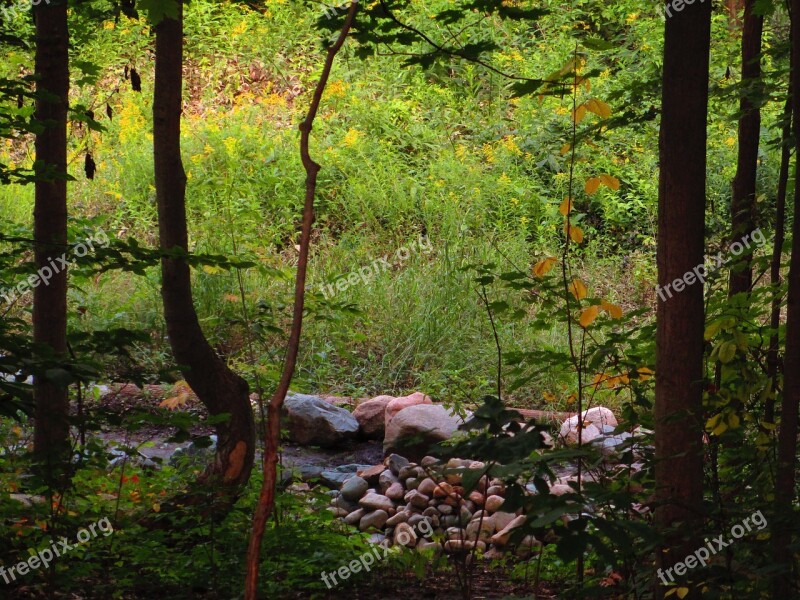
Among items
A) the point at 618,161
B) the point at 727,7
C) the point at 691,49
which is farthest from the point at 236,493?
the point at 727,7

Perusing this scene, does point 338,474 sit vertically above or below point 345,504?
above

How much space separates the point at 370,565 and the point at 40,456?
1553mm

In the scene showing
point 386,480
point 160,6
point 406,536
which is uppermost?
point 160,6

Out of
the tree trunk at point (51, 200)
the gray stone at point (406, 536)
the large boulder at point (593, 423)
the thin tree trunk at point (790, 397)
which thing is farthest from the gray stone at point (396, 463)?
the thin tree trunk at point (790, 397)

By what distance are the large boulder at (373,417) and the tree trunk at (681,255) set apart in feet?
14.0

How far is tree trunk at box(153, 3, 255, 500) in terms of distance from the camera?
3777mm

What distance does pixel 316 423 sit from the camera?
6.33m

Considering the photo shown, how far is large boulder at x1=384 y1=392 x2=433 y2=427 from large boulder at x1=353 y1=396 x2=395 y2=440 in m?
0.12

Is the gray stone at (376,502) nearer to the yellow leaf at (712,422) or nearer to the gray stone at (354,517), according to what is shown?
the gray stone at (354,517)

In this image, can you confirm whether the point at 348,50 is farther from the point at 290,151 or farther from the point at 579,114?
the point at 579,114

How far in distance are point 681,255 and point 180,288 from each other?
2258mm

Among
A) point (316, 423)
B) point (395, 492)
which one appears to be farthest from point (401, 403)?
point (395, 492)

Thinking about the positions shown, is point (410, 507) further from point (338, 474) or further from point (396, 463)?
point (338, 474)

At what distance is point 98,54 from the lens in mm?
10969
